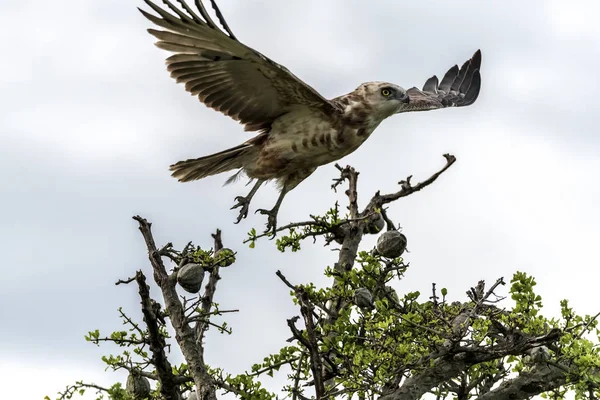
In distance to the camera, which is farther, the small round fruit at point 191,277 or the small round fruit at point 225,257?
the small round fruit at point 225,257

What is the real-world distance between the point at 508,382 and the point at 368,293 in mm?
1169

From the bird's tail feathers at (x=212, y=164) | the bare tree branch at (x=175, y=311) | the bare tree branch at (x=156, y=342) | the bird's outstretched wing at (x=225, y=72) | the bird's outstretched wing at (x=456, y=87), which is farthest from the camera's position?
the bird's outstretched wing at (x=456, y=87)

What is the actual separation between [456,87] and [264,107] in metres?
3.43

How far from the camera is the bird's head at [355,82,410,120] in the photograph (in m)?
7.38

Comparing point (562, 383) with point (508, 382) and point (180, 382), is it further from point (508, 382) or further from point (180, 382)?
point (180, 382)

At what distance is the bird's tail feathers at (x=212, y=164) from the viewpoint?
7555mm

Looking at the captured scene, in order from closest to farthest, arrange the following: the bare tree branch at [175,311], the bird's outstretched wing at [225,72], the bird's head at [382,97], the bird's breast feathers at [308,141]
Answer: the bare tree branch at [175,311] < the bird's outstretched wing at [225,72] < the bird's breast feathers at [308,141] < the bird's head at [382,97]

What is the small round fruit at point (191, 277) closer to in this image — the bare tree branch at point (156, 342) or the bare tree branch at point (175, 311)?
the bare tree branch at point (175, 311)

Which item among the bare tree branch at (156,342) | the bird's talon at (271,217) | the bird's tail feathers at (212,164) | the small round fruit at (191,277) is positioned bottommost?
the bare tree branch at (156,342)

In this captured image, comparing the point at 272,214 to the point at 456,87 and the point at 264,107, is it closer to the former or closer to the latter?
the point at 264,107

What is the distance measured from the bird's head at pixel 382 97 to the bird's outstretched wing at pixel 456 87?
63.8 inches

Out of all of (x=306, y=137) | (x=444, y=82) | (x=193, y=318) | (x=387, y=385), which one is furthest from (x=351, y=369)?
(x=444, y=82)

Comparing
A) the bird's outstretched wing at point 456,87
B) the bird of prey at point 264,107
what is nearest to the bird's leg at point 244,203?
the bird of prey at point 264,107

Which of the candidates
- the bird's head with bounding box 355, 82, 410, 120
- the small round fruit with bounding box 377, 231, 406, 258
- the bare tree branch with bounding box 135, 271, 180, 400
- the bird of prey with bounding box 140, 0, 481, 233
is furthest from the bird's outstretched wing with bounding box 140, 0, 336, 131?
the bare tree branch with bounding box 135, 271, 180, 400
